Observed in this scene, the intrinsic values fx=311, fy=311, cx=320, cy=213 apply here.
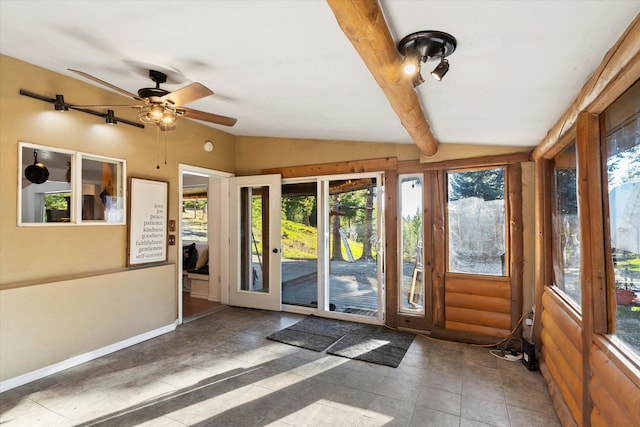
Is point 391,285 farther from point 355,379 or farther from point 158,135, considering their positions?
point 158,135

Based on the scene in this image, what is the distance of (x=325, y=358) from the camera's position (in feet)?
10.6

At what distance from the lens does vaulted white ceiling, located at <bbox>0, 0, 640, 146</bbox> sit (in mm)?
1307

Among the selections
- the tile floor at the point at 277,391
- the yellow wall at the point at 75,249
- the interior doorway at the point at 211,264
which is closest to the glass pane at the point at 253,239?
the interior doorway at the point at 211,264

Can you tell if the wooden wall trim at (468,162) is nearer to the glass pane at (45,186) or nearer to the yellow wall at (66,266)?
the yellow wall at (66,266)

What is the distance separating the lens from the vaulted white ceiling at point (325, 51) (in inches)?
51.4

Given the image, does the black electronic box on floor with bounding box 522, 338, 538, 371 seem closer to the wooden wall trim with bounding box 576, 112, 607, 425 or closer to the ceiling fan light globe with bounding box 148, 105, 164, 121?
the wooden wall trim with bounding box 576, 112, 607, 425

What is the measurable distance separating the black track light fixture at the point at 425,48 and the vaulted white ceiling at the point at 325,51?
0.04 m

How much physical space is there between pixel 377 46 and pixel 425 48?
29 cm

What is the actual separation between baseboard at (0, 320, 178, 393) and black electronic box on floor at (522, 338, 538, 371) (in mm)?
4022

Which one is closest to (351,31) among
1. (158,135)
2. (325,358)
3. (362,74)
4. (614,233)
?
(362,74)

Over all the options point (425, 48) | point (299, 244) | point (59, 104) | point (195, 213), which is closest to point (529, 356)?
point (425, 48)

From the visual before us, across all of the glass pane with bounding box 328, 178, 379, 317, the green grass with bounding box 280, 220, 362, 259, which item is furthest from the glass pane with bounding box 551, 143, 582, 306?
the green grass with bounding box 280, 220, 362, 259

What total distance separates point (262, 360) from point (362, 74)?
279cm

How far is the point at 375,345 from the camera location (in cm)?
351
